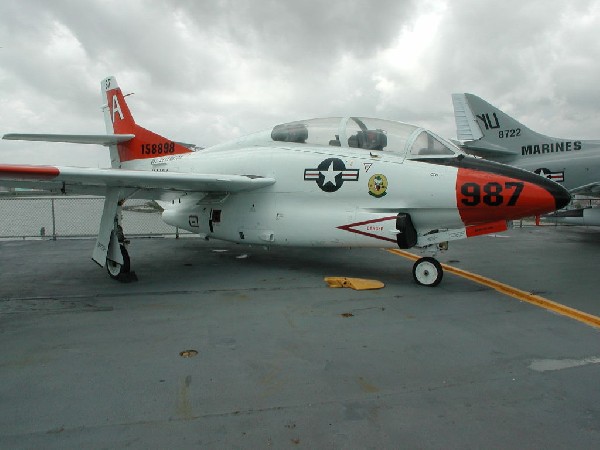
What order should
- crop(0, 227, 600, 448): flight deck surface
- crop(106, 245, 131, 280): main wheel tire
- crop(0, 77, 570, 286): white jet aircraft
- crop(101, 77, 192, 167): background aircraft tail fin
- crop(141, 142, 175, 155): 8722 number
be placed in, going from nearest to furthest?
crop(0, 227, 600, 448): flight deck surface, crop(0, 77, 570, 286): white jet aircraft, crop(106, 245, 131, 280): main wheel tire, crop(141, 142, 175, 155): 8722 number, crop(101, 77, 192, 167): background aircraft tail fin

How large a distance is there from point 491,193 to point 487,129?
11681mm

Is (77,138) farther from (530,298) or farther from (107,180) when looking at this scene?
(530,298)

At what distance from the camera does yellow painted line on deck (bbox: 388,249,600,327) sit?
4.80 meters

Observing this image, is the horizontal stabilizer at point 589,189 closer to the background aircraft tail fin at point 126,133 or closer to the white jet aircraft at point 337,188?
the white jet aircraft at point 337,188

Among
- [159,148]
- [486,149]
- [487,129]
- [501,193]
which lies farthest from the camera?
[487,129]

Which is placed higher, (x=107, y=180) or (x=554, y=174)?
(x=554, y=174)

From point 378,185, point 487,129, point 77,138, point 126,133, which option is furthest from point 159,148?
point 487,129

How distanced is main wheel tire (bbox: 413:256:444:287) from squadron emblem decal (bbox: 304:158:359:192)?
1.77 m

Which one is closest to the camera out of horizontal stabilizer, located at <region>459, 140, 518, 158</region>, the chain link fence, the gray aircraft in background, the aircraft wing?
the aircraft wing

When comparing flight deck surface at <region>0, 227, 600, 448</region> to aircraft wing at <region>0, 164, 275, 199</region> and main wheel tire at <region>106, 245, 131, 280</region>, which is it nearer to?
main wheel tire at <region>106, 245, 131, 280</region>

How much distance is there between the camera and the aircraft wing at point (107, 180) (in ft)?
17.9

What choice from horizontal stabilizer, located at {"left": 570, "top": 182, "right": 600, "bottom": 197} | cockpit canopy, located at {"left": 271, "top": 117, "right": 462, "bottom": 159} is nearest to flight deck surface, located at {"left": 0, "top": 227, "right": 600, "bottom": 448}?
cockpit canopy, located at {"left": 271, "top": 117, "right": 462, "bottom": 159}

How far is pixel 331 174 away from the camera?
6758mm

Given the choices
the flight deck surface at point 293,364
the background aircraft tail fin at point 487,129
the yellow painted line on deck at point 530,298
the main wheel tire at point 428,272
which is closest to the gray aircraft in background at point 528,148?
the background aircraft tail fin at point 487,129
